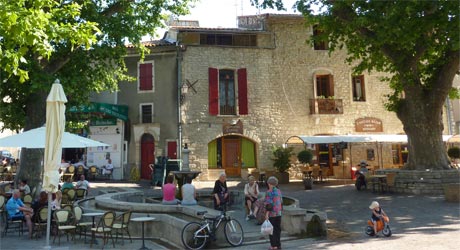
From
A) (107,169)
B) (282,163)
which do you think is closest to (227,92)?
(282,163)

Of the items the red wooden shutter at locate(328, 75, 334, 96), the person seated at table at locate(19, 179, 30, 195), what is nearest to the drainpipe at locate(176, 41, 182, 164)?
the red wooden shutter at locate(328, 75, 334, 96)

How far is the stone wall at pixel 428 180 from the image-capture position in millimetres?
13656

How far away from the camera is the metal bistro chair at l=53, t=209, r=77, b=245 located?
7.95 meters

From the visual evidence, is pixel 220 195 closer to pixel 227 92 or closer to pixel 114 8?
pixel 114 8

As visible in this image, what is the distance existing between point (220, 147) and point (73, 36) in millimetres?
15225

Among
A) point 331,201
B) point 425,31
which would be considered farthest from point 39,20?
point 425,31

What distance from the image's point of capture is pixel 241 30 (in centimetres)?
2239

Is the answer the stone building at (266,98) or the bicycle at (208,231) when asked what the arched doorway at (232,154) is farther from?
the bicycle at (208,231)

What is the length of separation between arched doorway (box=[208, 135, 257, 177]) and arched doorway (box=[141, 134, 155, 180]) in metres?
3.29

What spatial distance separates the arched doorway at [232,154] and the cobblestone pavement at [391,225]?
8.79 m

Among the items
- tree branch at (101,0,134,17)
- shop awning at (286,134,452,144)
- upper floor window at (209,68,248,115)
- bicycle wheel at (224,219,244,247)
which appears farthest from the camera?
upper floor window at (209,68,248,115)

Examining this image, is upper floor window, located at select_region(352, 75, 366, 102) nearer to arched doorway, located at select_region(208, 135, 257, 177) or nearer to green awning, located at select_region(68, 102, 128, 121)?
arched doorway, located at select_region(208, 135, 257, 177)

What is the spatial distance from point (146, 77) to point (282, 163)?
9.23 metres

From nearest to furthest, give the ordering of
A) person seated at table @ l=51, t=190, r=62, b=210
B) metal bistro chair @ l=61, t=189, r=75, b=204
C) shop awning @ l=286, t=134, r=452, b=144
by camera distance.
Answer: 1. person seated at table @ l=51, t=190, r=62, b=210
2. metal bistro chair @ l=61, t=189, r=75, b=204
3. shop awning @ l=286, t=134, r=452, b=144
